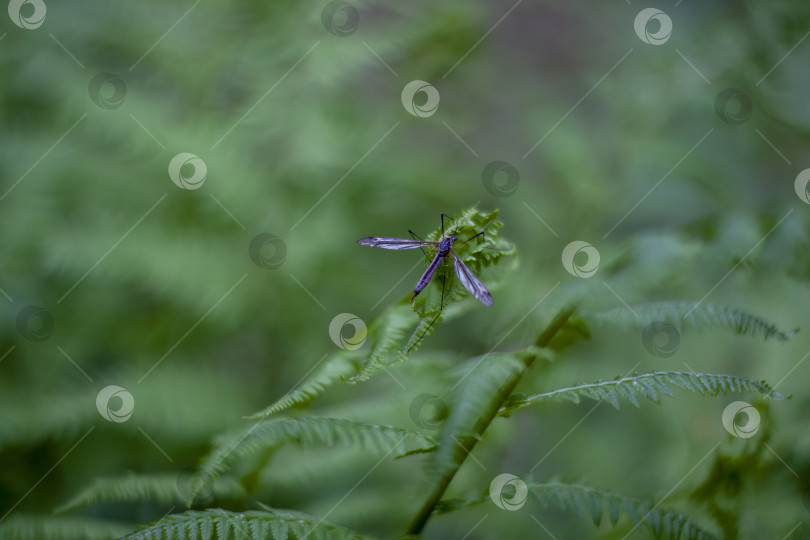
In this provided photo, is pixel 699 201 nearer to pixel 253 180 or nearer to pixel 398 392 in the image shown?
pixel 398 392

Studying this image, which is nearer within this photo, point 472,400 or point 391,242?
point 472,400

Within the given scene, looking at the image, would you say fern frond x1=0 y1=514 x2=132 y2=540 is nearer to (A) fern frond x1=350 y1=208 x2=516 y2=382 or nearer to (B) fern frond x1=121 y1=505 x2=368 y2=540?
(B) fern frond x1=121 y1=505 x2=368 y2=540

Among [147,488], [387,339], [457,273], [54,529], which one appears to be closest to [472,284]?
[457,273]

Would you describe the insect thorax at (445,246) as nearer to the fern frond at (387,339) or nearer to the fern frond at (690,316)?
the fern frond at (387,339)

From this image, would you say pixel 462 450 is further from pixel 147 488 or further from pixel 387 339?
pixel 147 488

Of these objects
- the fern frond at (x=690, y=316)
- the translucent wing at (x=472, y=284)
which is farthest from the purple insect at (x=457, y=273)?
the fern frond at (x=690, y=316)

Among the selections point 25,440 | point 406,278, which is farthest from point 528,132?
point 25,440
